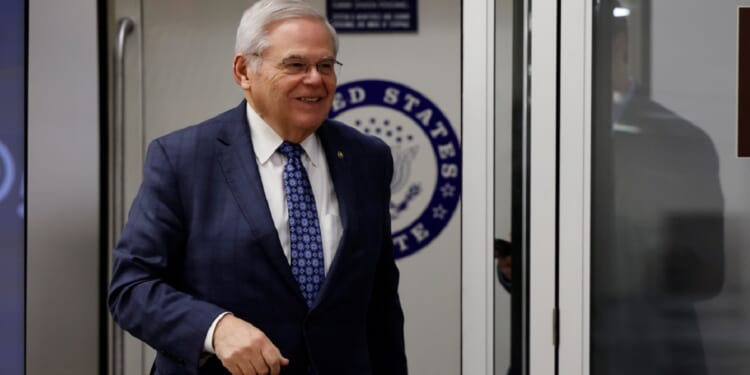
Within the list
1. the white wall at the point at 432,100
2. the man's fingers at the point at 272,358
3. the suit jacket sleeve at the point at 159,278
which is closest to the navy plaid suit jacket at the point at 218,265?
the suit jacket sleeve at the point at 159,278

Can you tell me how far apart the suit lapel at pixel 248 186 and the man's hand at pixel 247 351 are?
0.39ft

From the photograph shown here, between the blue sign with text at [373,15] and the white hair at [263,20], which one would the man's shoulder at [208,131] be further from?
the blue sign with text at [373,15]

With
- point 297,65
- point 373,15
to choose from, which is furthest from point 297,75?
point 373,15

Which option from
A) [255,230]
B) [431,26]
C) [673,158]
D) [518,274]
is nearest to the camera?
[255,230]

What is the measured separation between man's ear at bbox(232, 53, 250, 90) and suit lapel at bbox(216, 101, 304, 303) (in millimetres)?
55

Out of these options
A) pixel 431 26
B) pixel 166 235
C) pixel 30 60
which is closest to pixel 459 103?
pixel 431 26

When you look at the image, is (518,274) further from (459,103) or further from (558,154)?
(459,103)

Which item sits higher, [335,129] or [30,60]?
[30,60]

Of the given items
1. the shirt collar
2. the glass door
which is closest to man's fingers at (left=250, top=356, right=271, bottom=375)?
the shirt collar

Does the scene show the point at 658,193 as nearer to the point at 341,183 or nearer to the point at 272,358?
the point at 341,183

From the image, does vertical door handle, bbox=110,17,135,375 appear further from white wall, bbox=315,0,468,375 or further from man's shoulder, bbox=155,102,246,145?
man's shoulder, bbox=155,102,246,145

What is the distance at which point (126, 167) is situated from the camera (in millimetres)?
2469

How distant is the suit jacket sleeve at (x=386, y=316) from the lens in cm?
143

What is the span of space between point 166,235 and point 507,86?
70cm
